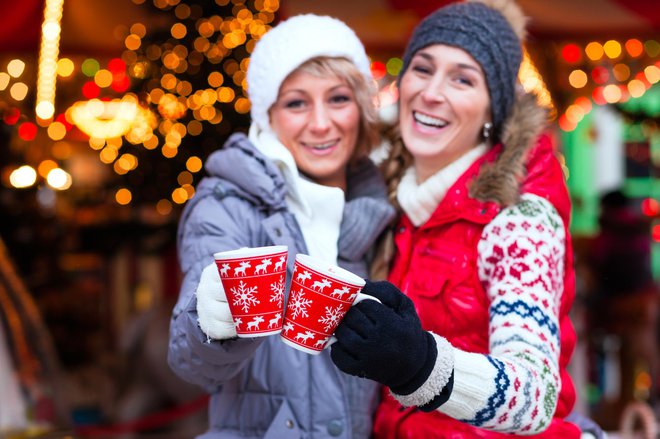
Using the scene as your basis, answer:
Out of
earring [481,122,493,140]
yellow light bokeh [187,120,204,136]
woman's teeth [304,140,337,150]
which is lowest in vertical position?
woman's teeth [304,140,337,150]

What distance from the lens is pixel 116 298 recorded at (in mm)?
9578

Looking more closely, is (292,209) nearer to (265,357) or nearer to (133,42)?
(265,357)

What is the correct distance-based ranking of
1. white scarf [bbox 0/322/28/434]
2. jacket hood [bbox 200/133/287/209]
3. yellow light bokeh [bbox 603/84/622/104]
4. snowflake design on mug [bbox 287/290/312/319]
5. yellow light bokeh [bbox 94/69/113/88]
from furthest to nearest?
yellow light bokeh [bbox 603/84/622/104]
yellow light bokeh [bbox 94/69/113/88]
white scarf [bbox 0/322/28/434]
jacket hood [bbox 200/133/287/209]
snowflake design on mug [bbox 287/290/312/319]

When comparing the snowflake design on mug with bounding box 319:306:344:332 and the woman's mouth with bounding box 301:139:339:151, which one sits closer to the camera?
the snowflake design on mug with bounding box 319:306:344:332

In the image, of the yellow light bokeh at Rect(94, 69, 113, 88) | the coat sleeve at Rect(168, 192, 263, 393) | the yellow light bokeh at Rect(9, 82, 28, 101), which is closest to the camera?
the coat sleeve at Rect(168, 192, 263, 393)

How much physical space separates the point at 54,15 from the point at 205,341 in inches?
179

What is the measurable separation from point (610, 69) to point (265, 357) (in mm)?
5964

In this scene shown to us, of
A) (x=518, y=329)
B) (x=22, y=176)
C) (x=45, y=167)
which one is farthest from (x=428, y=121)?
(x=45, y=167)

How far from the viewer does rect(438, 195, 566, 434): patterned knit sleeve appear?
7.06 ft

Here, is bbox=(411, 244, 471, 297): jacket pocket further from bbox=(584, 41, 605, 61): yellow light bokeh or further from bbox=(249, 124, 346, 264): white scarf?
bbox=(584, 41, 605, 61): yellow light bokeh

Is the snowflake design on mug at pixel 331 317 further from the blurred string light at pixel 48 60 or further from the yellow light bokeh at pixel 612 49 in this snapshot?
the yellow light bokeh at pixel 612 49

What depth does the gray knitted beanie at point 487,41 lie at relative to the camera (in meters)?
2.74

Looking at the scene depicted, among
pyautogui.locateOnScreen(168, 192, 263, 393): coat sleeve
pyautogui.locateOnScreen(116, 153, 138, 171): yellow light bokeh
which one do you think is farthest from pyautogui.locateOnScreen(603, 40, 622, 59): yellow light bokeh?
pyautogui.locateOnScreen(168, 192, 263, 393): coat sleeve

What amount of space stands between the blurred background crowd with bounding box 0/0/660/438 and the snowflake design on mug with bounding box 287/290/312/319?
8.59 ft
